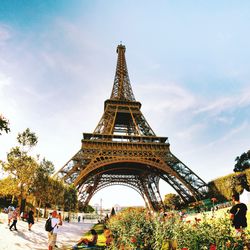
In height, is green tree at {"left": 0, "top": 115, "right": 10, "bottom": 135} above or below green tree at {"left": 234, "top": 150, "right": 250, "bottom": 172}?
below

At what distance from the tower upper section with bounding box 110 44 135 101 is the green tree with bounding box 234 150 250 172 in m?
29.3

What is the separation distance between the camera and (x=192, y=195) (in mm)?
30328

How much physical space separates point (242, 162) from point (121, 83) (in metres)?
32.8

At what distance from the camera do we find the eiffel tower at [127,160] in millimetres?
30469

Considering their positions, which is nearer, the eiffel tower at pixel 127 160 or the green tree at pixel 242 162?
the eiffel tower at pixel 127 160

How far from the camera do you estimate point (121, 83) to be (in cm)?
4816

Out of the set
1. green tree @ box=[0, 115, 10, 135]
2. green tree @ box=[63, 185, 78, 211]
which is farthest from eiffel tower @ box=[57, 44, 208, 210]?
green tree @ box=[0, 115, 10, 135]

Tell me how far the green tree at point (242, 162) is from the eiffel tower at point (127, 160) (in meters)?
23.5

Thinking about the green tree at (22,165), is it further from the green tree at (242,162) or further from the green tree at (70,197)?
the green tree at (242,162)

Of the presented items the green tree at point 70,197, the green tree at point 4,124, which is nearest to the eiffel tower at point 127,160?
the green tree at point 70,197

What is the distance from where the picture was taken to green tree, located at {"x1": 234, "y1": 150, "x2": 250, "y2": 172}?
173 feet

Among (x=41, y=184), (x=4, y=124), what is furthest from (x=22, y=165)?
(x=4, y=124)

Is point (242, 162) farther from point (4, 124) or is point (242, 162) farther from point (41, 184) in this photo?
point (4, 124)

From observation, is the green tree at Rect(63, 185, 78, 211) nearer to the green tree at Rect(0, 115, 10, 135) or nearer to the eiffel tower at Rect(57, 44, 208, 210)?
Answer: the eiffel tower at Rect(57, 44, 208, 210)
